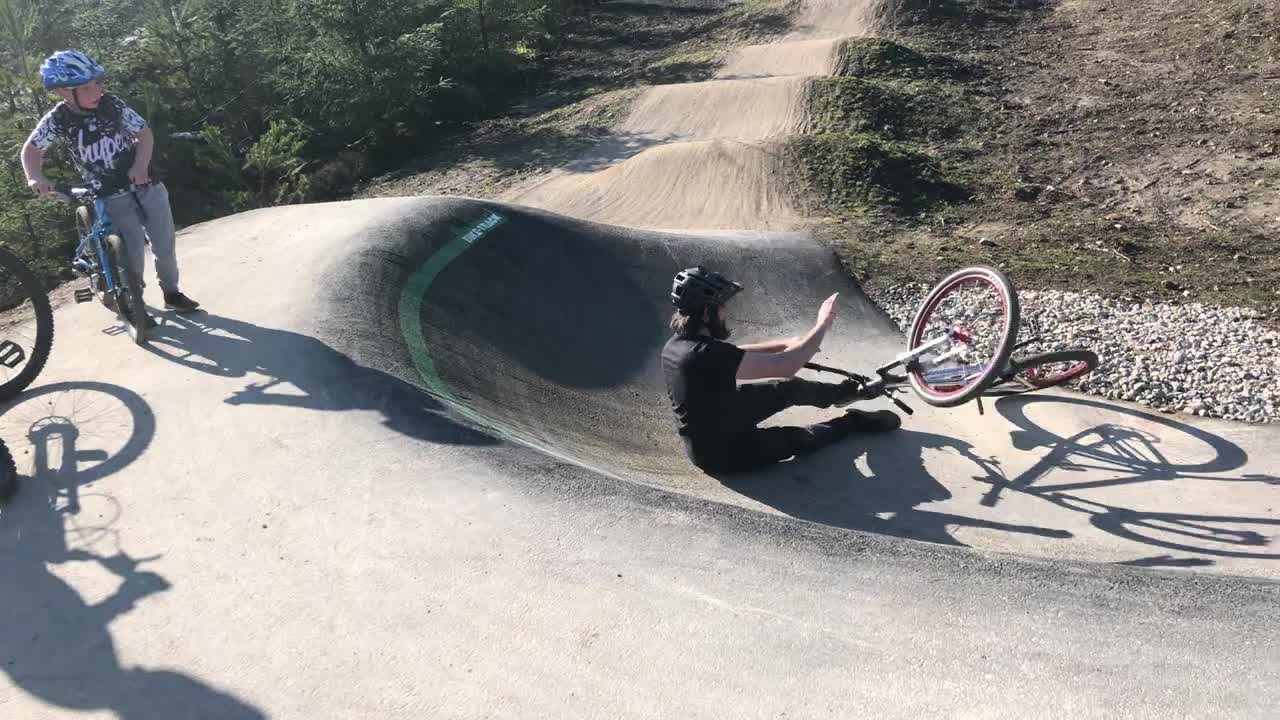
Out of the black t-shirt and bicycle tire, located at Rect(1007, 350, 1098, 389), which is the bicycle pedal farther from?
bicycle tire, located at Rect(1007, 350, 1098, 389)

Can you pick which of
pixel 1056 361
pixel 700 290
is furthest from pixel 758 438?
pixel 1056 361

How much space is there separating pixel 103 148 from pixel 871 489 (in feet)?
21.0

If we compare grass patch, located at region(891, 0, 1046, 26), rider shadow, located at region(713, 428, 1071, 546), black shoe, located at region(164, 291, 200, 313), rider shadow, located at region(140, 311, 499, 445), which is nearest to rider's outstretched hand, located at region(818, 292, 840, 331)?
rider shadow, located at region(713, 428, 1071, 546)

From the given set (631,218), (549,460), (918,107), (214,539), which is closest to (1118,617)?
(549,460)

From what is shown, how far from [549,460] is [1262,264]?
31.0 feet

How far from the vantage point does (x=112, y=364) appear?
6.41m

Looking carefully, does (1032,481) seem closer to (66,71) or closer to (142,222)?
(142,222)

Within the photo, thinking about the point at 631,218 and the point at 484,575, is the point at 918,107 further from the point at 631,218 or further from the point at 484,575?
the point at 484,575

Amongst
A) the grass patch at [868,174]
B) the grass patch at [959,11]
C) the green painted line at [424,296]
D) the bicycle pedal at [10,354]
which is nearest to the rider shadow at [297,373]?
the green painted line at [424,296]

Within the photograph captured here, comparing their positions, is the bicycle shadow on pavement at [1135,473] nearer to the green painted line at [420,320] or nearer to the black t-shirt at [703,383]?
the black t-shirt at [703,383]

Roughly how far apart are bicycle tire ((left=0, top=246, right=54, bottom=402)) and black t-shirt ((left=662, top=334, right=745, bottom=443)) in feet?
14.2

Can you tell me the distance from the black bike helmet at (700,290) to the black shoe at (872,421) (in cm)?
183

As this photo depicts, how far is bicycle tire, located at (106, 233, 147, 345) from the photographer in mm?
6570

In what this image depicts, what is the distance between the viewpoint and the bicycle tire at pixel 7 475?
484 cm
